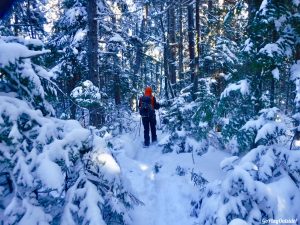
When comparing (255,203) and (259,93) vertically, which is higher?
(259,93)

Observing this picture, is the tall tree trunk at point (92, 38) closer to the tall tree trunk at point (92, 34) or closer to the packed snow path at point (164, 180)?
the tall tree trunk at point (92, 34)

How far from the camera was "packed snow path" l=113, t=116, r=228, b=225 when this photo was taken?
20.0ft

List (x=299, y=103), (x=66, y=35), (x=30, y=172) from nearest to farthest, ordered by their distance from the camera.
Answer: (x=30, y=172)
(x=299, y=103)
(x=66, y=35)

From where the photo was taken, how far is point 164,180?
811cm

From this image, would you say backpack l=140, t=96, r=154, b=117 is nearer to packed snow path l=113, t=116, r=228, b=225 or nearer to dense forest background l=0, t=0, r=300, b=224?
packed snow path l=113, t=116, r=228, b=225

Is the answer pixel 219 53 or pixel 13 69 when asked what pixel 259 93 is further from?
pixel 219 53

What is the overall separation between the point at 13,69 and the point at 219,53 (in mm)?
10905

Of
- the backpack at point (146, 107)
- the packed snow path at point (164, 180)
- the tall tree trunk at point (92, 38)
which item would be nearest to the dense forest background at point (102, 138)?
the packed snow path at point (164, 180)

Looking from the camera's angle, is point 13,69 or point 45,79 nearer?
point 13,69

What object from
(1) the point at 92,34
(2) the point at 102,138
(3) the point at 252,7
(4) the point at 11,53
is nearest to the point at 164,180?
(2) the point at 102,138

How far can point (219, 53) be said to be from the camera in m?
14.1

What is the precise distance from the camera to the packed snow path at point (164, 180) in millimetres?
6098

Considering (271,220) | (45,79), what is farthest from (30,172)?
(271,220)

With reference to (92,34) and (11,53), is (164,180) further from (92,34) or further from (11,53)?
(92,34)
